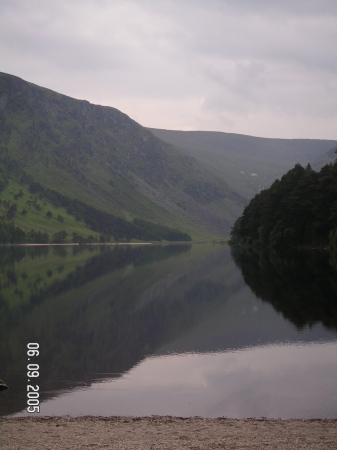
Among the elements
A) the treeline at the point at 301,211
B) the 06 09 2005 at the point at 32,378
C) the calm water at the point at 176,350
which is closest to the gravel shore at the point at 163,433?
the calm water at the point at 176,350

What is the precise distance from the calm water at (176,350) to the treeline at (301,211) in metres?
54.3

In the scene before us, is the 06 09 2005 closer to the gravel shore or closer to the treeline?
the gravel shore

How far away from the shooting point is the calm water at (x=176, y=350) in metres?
20.8

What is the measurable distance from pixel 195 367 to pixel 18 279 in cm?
4666

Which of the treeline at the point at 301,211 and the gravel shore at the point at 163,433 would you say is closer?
the gravel shore at the point at 163,433

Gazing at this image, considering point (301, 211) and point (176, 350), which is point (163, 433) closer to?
point (176, 350)

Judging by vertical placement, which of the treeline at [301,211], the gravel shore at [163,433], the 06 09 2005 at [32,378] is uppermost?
the treeline at [301,211]

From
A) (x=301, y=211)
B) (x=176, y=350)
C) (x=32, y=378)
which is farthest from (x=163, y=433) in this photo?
(x=301, y=211)

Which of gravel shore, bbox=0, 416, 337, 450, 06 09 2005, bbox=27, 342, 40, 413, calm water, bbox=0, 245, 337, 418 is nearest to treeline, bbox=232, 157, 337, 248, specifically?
calm water, bbox=0, 245, 337, 418

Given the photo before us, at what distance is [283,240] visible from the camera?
402ft

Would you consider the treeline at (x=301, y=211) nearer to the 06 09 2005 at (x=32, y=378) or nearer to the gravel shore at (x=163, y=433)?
the 06 09 2005 at (x=32, y=378)

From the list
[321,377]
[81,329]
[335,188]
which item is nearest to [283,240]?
[335,188]

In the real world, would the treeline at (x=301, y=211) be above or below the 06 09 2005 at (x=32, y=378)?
above

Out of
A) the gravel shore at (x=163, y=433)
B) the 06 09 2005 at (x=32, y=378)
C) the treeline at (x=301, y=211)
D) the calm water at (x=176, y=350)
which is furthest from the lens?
the treeline at (x=301, y=211)
